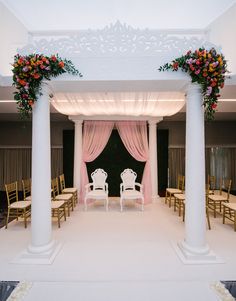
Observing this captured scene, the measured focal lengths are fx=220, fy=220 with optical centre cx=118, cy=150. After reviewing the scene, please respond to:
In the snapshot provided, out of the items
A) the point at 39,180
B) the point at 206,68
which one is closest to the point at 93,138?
the point at 39,180

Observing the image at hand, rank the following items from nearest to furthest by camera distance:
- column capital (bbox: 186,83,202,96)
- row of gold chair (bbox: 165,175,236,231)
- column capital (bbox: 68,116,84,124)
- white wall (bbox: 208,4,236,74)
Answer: column capital (bbox: 186,83,202,96), white wall (bbox: 208,4,236,74), row of gold chair (bbox: 165,175,236,231), column capital (bbox: 68,116,84,124)

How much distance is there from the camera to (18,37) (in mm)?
5262

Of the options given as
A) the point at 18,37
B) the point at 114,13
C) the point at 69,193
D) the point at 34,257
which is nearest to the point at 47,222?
the point at 34,257

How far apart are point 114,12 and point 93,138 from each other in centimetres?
358

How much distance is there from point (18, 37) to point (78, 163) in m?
3.84

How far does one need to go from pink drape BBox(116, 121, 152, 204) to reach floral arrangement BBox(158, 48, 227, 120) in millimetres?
3892

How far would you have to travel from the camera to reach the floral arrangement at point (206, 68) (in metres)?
3.12

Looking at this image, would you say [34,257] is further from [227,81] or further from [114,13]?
[114,13]

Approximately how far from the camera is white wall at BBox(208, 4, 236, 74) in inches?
175

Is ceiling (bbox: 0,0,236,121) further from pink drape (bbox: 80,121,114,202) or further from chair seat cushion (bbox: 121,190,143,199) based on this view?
chair seat cushion (bbox: 121,190,143,199)

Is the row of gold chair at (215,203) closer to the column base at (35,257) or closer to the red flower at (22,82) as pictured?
the column base at (35,257)

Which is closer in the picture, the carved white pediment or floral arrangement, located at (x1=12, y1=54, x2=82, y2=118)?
floral arrangement, located at (x1=12, y1=54, x2=82, y2=118)

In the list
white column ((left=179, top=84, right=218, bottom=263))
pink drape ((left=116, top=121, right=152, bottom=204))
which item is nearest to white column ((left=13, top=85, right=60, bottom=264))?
white column ((left=179, top=84, right=218, bottom=263))

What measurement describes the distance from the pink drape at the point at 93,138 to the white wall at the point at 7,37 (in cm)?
296
